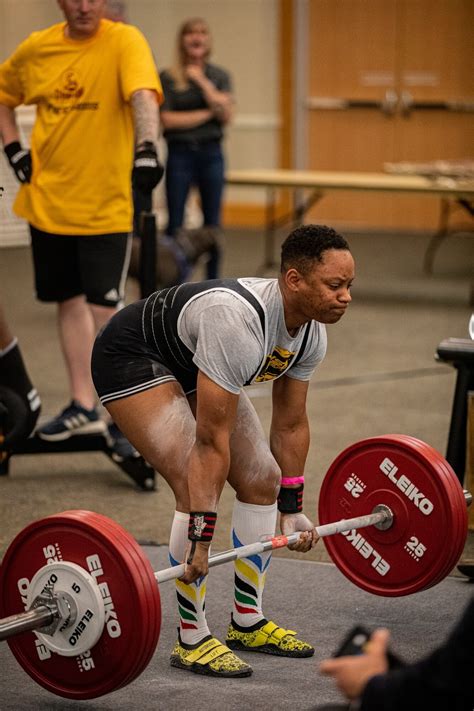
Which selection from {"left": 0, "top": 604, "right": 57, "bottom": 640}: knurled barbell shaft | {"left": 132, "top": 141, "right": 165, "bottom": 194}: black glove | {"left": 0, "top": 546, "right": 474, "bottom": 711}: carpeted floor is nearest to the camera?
{"left": 0, "top": 604, "right": 57, "bottom": 640}: knurled barbell shaft

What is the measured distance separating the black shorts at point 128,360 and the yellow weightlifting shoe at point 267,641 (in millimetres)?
615

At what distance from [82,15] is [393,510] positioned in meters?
1.93

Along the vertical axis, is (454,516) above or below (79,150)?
below

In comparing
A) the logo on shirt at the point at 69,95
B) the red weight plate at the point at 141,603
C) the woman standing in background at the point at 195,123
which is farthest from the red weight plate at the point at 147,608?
the woman standing in background at the point at 195,123

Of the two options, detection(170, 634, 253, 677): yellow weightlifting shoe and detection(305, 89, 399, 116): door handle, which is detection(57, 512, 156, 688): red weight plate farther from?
detection(305, 89, 399, 116): door handle

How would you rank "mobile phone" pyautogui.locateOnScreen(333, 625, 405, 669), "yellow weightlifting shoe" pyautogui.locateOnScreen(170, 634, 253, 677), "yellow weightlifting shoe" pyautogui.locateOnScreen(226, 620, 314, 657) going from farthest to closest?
"yellow weightlifting shoe" pyautogui.locateOnScreen(226, 620, 314, 657), "yellow weightlifting shoe" pyautogui.locateOnScreen(170, 634, 253, 677), "mobile phone" pyautogui.locateOnScreen(333, 625, 405, 669)

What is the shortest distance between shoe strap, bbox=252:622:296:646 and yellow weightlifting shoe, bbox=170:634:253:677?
0.10 m

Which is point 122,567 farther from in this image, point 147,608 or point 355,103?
point 355,103

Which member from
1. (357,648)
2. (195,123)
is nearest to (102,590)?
(357,648)

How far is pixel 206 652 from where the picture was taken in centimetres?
261

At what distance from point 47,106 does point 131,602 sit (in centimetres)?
212

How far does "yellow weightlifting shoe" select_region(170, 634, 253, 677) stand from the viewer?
2588 millimetres

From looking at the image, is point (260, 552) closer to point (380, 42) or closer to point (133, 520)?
point (133, 520)

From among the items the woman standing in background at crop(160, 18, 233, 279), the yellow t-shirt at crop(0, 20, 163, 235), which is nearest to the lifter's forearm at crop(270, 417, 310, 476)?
the yellow t-shirt at crop(0, 20, 163, 235)
